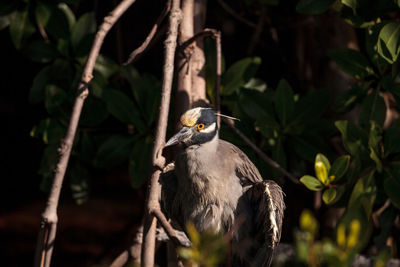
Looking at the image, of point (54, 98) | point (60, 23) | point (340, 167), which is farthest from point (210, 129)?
point (60, 23)

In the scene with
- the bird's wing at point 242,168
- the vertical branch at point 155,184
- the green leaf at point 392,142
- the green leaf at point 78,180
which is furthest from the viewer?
the green leaf at point 78,180

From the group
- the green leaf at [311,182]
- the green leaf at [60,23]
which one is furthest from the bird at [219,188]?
the green leaf at [60,23]

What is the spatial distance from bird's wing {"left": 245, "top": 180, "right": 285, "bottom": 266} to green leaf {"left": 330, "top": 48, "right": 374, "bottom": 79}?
765 mm

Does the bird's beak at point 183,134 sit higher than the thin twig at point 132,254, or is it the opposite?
the bird's beak at point 183,134

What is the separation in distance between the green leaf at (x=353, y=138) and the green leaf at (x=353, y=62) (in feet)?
1.01

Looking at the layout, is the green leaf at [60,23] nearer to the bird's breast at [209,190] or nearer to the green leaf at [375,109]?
the bird's breast at [209,190]

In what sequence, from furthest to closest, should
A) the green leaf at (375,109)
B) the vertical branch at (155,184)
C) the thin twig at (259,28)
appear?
1. the thin twig at (259,28)
2. the green leaf at (375,109)
3. the vertical branch at (155,184)

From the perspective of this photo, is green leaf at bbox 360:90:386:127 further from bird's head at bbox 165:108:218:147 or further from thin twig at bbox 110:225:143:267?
thin twig at bbox 110:225:143:267

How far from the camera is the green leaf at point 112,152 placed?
248 cm

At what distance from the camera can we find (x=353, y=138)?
2098mm

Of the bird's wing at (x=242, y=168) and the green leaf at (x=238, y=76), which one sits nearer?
the bird's wing at (x=242, y=168)

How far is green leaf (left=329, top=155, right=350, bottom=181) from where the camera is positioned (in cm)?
200

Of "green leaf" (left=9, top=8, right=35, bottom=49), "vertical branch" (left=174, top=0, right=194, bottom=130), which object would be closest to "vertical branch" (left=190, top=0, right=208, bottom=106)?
"vertical branch" (left=174, top=0, right=194, bottom=130)

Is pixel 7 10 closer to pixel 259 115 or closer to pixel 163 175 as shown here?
pixel 163 175
